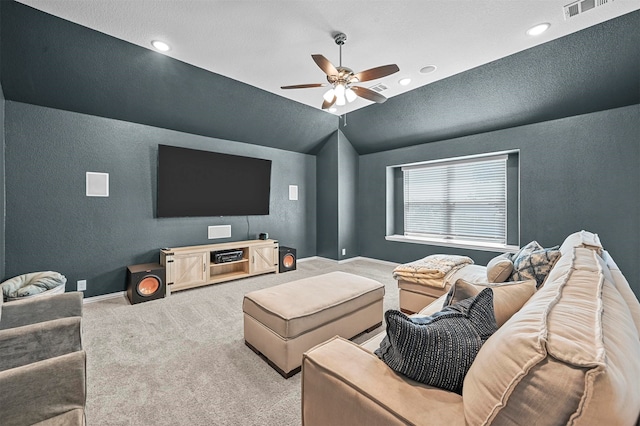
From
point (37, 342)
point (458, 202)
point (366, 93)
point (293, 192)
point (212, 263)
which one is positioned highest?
point (366, 93)

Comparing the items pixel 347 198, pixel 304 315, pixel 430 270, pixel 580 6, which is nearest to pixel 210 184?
pixel 347 198

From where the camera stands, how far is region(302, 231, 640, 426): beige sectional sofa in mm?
569

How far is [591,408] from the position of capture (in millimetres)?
552

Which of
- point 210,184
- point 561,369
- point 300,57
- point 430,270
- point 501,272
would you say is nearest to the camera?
point 561,369

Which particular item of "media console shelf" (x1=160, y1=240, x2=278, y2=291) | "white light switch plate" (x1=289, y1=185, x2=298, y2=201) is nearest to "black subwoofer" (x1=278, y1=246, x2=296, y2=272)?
"media console shelf" (x1=160, y1=240, x2=278, y2=291)

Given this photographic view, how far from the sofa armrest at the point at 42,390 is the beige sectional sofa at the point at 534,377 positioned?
0.97m

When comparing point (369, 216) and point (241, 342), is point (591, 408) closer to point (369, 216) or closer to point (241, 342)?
point (241, 342)

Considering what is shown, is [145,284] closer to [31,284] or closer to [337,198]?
[31,284]

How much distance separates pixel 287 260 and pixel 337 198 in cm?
169

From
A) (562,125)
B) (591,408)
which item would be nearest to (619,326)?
(591,408)

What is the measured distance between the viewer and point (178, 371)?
209 centimetres

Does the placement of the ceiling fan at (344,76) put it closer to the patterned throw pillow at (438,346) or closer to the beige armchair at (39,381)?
the patterned throw pillow at (438,346)

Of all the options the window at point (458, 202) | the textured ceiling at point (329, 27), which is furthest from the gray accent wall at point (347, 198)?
the textured ceiling at point (329, 27)

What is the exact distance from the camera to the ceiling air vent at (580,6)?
7.55 feet
